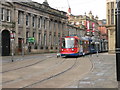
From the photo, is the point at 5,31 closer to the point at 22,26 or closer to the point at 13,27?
the point at 13,27

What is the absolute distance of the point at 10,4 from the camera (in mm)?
41500

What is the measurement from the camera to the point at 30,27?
49.0 m

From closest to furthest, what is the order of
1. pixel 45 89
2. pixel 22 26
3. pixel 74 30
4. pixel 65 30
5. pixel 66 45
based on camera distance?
pixel 45 89, pixel 66 45, pixel 22 26, pixel 65 30, pixel 74 30

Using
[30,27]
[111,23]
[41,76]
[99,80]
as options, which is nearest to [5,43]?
[30,27]

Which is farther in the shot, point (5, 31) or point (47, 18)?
point (47, 18)

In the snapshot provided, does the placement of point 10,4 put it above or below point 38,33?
above

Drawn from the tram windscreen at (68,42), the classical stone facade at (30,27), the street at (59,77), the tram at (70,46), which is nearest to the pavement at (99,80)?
the street at (59,77)

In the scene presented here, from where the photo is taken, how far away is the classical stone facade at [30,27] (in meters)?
40.0

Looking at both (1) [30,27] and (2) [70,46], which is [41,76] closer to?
(2) [70,46]

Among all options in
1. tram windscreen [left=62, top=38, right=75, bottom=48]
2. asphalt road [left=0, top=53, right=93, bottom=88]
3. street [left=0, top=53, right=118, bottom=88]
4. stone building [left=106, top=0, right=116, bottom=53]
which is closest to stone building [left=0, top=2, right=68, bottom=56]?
tram windscreen [left=62, top=38, right=75, bottom=48]

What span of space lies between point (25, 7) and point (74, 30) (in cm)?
3467

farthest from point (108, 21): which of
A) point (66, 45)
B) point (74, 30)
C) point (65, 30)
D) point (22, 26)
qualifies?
point (74, 30)

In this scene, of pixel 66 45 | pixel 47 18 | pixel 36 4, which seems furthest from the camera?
pixel 47 18

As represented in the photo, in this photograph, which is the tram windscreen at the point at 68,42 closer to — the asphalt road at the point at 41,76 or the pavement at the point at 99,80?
the asphalt road at the point at 41,76
